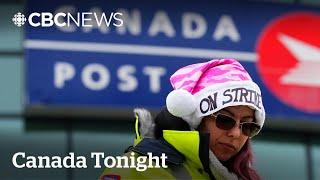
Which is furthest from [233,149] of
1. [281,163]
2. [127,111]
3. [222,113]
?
[281,163]

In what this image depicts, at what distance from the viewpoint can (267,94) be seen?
9086mm

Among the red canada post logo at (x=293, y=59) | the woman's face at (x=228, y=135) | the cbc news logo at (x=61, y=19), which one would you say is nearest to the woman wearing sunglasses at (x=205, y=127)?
the woman's face at (x=228, y=135)

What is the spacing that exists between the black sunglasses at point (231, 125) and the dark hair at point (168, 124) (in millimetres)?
92

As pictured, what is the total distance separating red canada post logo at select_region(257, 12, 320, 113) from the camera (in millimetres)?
9117

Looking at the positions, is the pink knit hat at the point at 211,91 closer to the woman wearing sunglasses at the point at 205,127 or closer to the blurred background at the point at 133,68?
the woman wearing sunglasses at the point at 205,127

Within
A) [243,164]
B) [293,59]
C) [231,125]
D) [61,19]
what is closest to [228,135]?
[231,125]

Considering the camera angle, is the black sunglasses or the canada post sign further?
the canada post sign

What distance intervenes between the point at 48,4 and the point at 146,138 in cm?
610

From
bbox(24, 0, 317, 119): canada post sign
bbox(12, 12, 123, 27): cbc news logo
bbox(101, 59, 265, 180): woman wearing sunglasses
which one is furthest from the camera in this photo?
bbox(24, 0, 317, 119): canada post sign

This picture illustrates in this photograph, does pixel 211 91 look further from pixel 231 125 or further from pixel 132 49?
pixel 132 49

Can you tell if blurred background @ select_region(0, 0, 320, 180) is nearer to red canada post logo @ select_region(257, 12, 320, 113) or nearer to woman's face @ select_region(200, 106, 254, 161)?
red canada post logo @ select_region(257, 12, 320, 113)

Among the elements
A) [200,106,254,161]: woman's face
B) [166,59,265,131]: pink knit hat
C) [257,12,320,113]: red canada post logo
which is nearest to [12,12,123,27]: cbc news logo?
[257,12,320,113]: red canada post logo

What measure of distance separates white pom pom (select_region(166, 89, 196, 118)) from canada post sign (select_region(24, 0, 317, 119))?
5.73m

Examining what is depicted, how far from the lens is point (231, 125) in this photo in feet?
8.96
